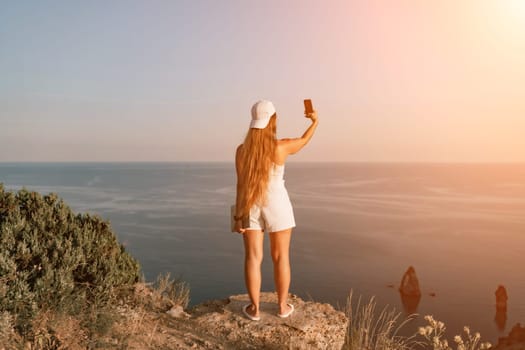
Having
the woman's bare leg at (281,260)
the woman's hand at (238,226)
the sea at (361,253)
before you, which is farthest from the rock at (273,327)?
the sea at (361,253)

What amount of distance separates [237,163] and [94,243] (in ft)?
8.66

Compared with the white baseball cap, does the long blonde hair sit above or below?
below

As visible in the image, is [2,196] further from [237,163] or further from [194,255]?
[194,255]

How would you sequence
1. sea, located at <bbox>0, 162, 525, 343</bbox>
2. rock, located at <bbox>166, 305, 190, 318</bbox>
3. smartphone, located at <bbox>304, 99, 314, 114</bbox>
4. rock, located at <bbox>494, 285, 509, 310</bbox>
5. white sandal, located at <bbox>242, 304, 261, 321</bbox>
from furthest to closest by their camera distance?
sea, located at <bbox>0, 162, 525, 343</bbox> → rock, located at <bbox>494, 285, 509, 310</bbox> → rock, located at <bbox>166, 305, 190, 318</bbox> → white sandal, located at <bbox>242, 304, 261, 321</bbox> → smartphone, located at <bbox>304, 99, 314, 114</bbox>

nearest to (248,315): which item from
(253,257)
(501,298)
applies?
(253,257)

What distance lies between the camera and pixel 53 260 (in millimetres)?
5520

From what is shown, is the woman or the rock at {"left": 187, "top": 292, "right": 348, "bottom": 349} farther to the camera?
the rock at {"left": 187, "top": 292, "right": 348, "bottom": 349}

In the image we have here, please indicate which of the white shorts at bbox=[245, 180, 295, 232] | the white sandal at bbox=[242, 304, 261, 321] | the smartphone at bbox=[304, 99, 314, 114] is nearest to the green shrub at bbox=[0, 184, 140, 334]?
the white sandal at bbox=[242, 304, 261, 321]

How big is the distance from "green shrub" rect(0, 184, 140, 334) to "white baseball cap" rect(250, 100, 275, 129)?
295 centimetres

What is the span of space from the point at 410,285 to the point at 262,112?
60439 millimetres

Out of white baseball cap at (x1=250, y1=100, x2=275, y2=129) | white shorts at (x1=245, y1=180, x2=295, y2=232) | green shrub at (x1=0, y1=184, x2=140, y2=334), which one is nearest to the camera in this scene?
green shrub at (x1=0, y1=184, x2=140, y2=334)

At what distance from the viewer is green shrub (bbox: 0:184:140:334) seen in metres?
5.02

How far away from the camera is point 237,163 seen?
553cm

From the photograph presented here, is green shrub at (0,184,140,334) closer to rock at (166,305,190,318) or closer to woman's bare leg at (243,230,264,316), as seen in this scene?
rock at (166,305,190,318)
